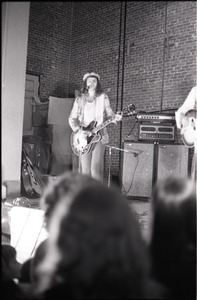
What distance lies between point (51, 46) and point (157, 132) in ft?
5.02

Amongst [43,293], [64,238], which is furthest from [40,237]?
[64,238]

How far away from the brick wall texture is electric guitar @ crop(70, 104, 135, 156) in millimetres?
378

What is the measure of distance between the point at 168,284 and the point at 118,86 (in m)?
3.38

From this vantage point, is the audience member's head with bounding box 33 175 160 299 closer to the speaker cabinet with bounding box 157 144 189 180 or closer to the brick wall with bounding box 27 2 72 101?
the brick wall with bounding box 27 2 72 101

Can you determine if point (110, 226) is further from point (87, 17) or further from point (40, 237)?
point (87, 17)

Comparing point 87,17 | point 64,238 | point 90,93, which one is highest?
point 87,17

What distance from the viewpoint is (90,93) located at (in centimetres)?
378

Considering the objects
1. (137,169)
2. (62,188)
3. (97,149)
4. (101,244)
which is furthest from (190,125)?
(101,244)

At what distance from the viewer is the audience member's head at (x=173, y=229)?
1.33 meters

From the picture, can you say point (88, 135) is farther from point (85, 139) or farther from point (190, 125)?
point (190, 125)

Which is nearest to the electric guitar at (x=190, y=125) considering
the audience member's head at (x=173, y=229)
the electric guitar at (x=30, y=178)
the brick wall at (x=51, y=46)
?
the brick wall at (x=51, y=46)

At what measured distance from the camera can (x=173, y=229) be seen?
1.36 meters

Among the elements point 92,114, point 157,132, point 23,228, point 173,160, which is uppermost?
point 92,114

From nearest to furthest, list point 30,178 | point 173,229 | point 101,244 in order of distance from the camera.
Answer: point 101,244, point 173,229, point 30,178
